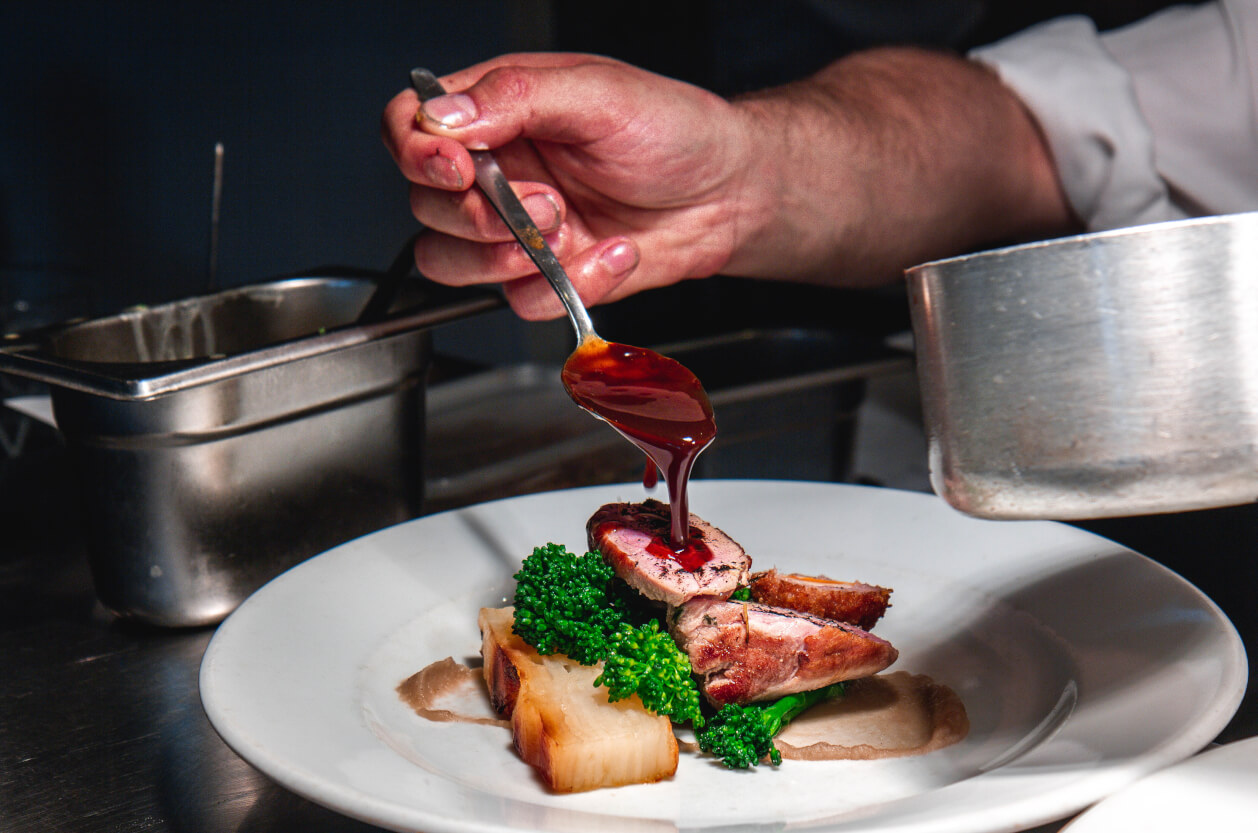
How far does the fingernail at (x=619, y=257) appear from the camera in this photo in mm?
1948

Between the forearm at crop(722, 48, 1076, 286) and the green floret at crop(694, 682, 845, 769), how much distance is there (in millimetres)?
1420

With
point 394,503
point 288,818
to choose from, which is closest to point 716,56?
point 394,503

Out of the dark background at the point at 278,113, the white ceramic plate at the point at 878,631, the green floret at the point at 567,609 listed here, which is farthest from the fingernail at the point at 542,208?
the dark background at the point at 278,113

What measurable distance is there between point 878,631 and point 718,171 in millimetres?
1143

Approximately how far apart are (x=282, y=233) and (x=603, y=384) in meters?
4.20

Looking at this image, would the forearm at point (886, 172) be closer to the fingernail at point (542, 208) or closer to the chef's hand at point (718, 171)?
the chef's hand at point (718, 171)

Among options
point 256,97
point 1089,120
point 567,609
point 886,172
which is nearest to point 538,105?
point 567,609

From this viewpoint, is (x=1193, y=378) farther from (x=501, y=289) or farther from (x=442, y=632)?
(x=501, y=289)

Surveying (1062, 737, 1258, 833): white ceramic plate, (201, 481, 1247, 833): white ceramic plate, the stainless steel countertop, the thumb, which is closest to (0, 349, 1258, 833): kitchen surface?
the stainless steel countertop

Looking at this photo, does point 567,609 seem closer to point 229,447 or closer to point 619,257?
point 229,447

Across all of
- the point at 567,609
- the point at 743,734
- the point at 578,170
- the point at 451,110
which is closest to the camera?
the point at 743,734

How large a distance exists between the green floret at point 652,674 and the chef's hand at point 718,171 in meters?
0.86

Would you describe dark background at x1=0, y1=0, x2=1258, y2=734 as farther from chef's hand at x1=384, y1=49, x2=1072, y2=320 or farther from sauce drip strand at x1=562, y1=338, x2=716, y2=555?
sauce drip strand at x1=562, y1=338, x2=716, y2=555

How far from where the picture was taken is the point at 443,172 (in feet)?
5.60
